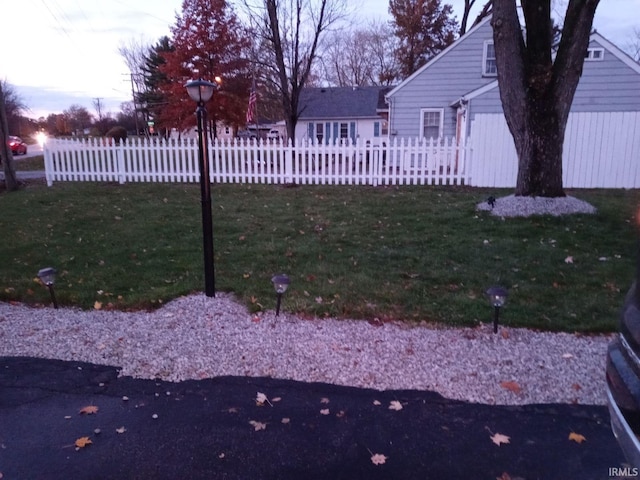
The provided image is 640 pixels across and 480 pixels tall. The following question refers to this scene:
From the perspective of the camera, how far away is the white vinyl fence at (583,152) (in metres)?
12.5

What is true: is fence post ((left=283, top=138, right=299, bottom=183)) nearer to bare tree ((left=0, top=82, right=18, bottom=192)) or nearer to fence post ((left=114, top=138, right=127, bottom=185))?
fence post ((left=114, top=138, right=127, bottom=185))

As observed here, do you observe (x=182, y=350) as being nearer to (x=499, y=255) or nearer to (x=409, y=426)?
(x=409, y=426)

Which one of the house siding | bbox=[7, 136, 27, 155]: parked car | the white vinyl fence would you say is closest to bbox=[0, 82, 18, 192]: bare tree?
the white vinyl fence

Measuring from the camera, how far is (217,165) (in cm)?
1438

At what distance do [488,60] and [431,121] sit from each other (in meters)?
2.93

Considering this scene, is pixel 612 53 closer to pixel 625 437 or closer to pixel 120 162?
pixel 120 162

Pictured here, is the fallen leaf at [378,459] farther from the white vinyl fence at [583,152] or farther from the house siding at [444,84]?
the house siding at [444,84]

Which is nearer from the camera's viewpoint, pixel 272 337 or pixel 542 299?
pixel 272 337

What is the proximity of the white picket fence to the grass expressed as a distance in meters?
2.59

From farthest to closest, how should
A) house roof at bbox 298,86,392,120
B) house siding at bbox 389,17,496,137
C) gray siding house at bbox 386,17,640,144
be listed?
house roof at bbox 298,86,392,120 → house siding at bbox 389,17,496,137 → gray siding house at bbox 386,17,640,144

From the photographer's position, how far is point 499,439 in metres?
3.00

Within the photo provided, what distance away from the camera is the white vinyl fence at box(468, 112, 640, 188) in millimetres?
12492

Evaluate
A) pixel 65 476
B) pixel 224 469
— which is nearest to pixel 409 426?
pixel 224 469

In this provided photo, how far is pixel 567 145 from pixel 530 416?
1127cm
